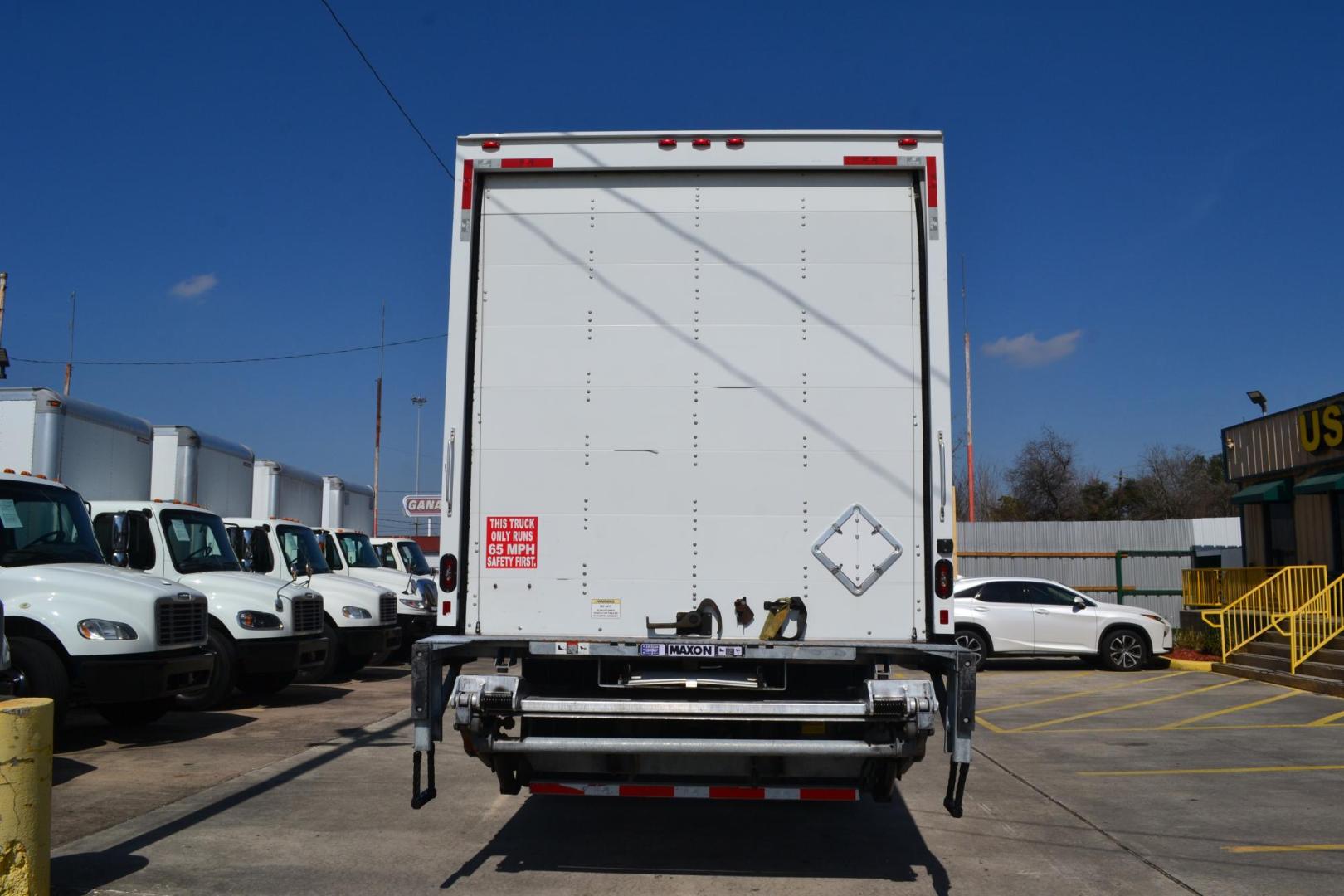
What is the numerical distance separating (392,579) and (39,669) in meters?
10.2

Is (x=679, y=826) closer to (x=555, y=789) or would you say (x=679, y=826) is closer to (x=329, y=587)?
(x=555, y=789)

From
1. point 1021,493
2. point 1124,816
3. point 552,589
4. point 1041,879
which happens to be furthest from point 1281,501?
point 1021,493

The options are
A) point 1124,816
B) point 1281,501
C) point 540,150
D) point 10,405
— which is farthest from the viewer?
point 1281,501

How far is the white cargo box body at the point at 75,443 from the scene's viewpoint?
11320 millimetres

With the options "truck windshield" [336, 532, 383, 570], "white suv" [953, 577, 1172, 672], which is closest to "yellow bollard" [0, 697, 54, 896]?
"truck windshield" [336, 532, 383, 570]

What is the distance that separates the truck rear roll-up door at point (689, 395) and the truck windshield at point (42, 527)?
19.4ft

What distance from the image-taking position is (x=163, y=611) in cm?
1034

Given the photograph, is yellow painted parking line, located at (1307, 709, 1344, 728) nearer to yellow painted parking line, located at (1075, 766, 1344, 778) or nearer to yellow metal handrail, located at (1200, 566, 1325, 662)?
yellow painted parking line, located at (1075, 766, 1344, 778)

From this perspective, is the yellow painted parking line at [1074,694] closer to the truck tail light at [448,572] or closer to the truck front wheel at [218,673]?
the truck front wheel at [218,673]

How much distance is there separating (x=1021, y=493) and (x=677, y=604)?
197 ft

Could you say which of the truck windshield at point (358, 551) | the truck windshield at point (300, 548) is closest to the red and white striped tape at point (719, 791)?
the truck windshield at point (300, 548)

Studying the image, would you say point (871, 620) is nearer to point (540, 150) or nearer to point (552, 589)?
point (552, 589)

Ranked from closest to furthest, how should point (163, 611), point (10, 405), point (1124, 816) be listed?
point (1124, 816) < point (163, 611) < point (10, 405)

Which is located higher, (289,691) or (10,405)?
(10,405)
